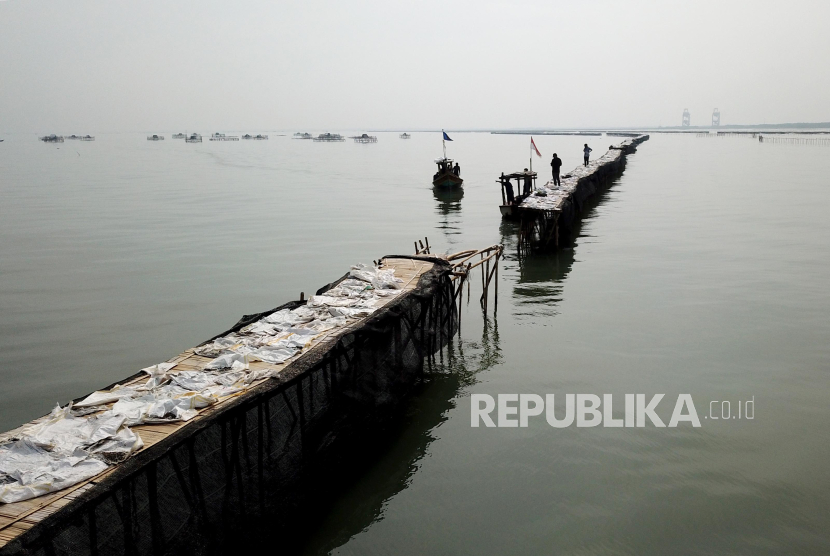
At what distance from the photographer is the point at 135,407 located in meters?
7.42

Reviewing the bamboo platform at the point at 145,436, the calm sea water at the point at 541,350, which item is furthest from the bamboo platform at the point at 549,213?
the bamboo platform at the point at 145,436

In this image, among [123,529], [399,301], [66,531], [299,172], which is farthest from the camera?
[299,172]

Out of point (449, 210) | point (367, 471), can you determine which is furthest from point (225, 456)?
point (449, 210)

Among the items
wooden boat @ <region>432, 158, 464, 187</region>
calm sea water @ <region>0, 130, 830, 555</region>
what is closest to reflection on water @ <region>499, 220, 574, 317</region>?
calm sea water @ <region>0, 130, 830, 555</region>

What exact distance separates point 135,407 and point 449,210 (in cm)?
3339

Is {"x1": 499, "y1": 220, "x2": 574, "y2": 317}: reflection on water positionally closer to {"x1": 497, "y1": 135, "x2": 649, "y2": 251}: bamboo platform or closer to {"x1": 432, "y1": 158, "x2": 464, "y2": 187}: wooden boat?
{"x1": 497, "y1": 135, "x2": 649, "y2": 251}: bamboo platform

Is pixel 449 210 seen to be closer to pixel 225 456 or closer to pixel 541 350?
pixel 541 350

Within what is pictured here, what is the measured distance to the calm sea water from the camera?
29.3 feet

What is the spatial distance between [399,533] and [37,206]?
4212 centimetres

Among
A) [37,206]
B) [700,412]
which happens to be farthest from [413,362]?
[37,206]

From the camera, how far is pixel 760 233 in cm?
2908

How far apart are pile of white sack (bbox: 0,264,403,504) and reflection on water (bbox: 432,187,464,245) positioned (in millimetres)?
18703

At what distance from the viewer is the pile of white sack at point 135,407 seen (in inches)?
240

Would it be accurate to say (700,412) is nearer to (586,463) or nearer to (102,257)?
(586,463)
